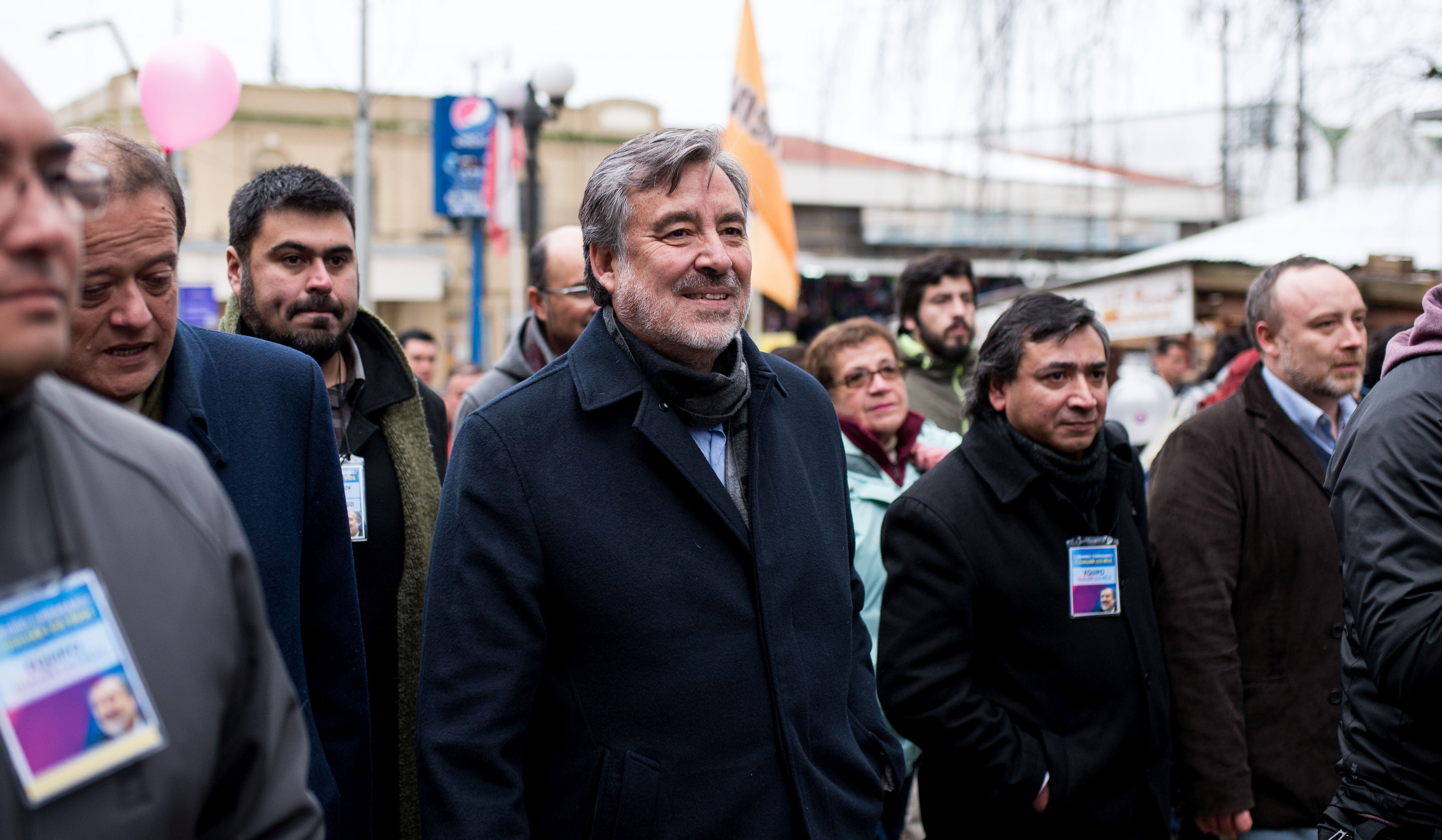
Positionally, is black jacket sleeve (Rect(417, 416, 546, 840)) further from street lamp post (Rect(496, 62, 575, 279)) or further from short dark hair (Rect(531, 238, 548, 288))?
street lamp post (Rect(496, 62, 575, 279))

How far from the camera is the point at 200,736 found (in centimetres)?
122

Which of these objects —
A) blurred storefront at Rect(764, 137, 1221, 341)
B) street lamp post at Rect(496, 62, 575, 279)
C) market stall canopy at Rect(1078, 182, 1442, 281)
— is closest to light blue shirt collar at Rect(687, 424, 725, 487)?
street lamp post at Rect(496, 62, 575, 279)

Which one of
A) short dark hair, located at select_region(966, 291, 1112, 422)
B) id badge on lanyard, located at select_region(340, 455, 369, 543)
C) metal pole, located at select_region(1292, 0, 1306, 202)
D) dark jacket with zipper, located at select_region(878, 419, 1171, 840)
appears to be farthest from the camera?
metal pole, located at select_region(1292, 0, 1306, 202)

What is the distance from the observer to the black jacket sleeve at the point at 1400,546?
→ 2270 millimetres

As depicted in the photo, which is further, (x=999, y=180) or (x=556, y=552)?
(x=999, y=180)

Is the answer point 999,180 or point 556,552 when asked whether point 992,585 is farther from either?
point 999,180

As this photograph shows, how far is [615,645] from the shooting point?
84.4 inches

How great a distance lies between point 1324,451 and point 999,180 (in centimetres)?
565

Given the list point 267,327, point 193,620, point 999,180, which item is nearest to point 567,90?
point 999,180

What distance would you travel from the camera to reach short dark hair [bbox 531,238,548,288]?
175 inches

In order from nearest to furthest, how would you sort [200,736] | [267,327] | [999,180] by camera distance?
[200,736]
[267,327]
[999,180]

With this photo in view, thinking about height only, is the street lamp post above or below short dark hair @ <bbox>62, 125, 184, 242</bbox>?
above

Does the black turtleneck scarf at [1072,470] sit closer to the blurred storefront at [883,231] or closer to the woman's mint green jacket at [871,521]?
the woman's mint green jacket at [871,521]

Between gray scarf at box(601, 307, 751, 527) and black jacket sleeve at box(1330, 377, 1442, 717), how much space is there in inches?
51.1
